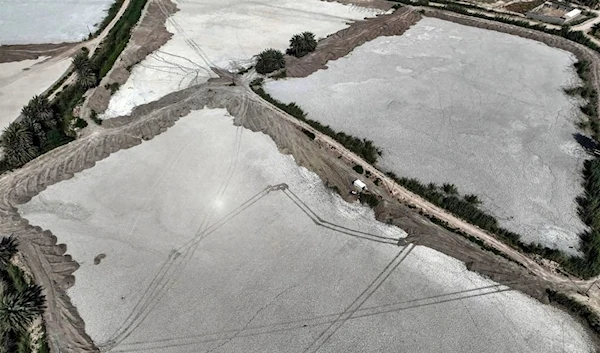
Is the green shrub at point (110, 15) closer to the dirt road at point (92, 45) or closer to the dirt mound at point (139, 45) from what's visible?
the dirt road at point (92, 45)

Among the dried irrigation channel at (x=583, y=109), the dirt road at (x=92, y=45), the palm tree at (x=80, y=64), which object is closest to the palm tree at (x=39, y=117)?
the dirt road at (x=92, y=45)

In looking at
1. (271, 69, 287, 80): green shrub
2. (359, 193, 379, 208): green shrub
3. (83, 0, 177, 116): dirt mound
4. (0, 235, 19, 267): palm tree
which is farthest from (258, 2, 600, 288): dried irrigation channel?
Answer: (0, 235, 19, 267): palm tree

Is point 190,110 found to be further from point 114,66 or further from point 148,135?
point 114,66

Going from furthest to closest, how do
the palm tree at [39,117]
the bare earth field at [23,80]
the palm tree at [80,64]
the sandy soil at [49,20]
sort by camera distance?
the sandy soil at [49,20] → the palm tree at [80,64] → the bare earth field at [23,80] → the palm tree at [39,117]

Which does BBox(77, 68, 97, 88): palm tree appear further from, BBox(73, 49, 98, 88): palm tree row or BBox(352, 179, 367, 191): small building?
BBox(352, 179, 367, 191): small building

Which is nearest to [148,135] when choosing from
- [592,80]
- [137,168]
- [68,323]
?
[137,168]
